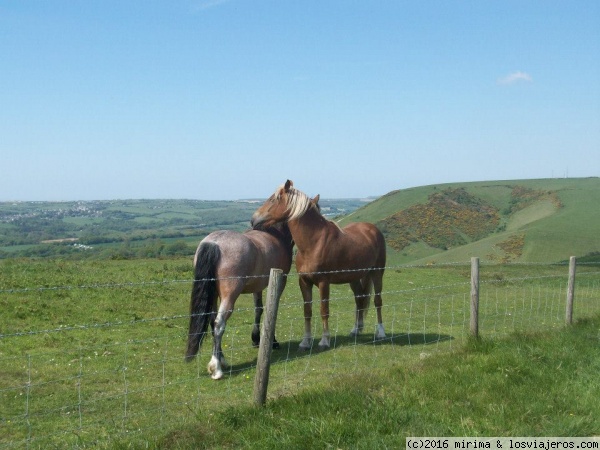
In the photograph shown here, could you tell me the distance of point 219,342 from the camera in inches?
345

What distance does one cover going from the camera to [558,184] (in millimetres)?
84188

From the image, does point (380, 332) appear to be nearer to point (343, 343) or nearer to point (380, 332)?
point (380, 332)

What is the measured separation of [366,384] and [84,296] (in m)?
9.77

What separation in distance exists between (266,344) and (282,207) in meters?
4.85

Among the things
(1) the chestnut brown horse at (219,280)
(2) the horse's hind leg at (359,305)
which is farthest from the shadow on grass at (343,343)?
(1) the chestnut brown horse at (219,280)

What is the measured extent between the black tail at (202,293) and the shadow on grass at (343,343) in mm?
798

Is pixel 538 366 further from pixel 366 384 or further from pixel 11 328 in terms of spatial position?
pixel 11 328

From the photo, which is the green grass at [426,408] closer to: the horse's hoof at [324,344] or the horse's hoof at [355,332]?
the horse's hoof at [324,344]

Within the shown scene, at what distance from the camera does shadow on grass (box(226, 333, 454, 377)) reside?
9.63m

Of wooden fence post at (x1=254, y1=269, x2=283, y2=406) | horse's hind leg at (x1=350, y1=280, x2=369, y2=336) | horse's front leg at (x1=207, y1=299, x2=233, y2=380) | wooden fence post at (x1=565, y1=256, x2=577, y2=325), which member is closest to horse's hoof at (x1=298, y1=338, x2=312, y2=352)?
horse's hind leg at (x1=350, y1=280, x2=369, y2=336)

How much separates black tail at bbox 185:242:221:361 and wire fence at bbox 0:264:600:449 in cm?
43

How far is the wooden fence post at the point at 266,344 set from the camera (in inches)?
237

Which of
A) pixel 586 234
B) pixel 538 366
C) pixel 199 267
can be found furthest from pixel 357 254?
pixel 586 234

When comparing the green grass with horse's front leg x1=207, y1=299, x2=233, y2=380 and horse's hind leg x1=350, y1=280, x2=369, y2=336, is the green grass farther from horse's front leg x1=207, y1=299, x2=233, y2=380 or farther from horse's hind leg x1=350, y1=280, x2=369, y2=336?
horse's hind leg x1=350, y1=280, x2=369, y2=336
